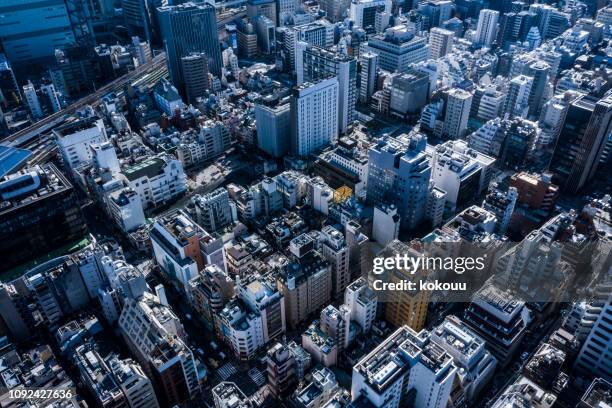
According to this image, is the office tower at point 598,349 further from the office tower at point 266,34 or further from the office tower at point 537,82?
the office tower at point 266,34

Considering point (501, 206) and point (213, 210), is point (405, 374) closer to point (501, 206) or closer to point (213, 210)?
point (501, 206)

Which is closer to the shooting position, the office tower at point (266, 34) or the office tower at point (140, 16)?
the office tower at point (266, 34)

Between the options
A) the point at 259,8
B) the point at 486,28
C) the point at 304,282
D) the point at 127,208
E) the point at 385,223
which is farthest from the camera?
the point at 259,8

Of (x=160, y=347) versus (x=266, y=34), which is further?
(x=266, y=34)

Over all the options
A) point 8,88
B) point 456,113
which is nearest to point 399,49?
point 456,113

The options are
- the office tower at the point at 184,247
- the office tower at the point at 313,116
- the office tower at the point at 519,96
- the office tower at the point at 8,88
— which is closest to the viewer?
the office tower at the point at 184,247

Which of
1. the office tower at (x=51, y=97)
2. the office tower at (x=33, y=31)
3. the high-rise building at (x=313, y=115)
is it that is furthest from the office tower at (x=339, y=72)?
the office tower at (x=33, y=31)

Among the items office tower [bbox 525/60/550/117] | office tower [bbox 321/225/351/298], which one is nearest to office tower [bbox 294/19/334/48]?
office tower [bbox 525/60/550/117]

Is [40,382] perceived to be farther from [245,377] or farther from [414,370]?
[414,370]
